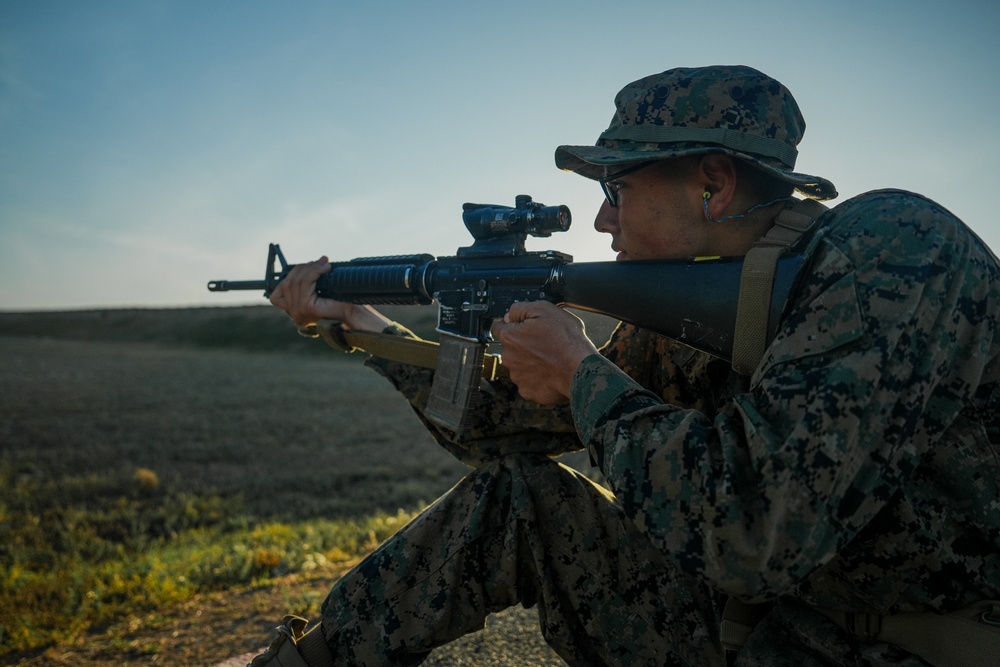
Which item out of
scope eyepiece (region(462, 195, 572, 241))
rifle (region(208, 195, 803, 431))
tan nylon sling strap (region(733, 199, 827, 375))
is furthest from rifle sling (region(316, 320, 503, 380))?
tan nylon sling strap (region(733, 199, 827, 375))

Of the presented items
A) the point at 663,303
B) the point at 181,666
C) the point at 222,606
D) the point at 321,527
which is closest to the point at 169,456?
the point at 321,527

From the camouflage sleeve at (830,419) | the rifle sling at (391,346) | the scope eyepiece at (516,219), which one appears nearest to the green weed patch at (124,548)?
the rifle sling at (391,346)

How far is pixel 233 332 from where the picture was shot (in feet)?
155

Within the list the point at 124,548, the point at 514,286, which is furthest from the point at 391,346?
the point at 124,548

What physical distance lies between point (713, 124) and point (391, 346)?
6.56 feet

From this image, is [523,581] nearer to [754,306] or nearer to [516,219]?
[754,306]

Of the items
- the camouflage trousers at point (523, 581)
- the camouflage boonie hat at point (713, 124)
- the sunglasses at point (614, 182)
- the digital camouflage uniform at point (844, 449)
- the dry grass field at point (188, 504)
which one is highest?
the camouflage boonie hat at point (713, 124)

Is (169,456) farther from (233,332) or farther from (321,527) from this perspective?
(233,332)

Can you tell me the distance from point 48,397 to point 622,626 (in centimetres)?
1829

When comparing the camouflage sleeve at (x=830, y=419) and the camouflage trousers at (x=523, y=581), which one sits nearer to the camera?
the camouflage sleeve at (x=830, y=419)

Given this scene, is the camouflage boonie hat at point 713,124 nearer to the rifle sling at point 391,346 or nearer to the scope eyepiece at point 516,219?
the scope eyepiece at point 516,219

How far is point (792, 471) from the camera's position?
170 cm

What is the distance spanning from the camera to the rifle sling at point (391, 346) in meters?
3.54

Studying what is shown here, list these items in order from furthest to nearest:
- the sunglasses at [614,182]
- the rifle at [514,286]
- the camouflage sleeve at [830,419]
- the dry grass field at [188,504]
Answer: the dry grass field at [188,504], the sunglasses at [614,182], the rifle at [514,286], the camouflage sleeve at [830,419]
